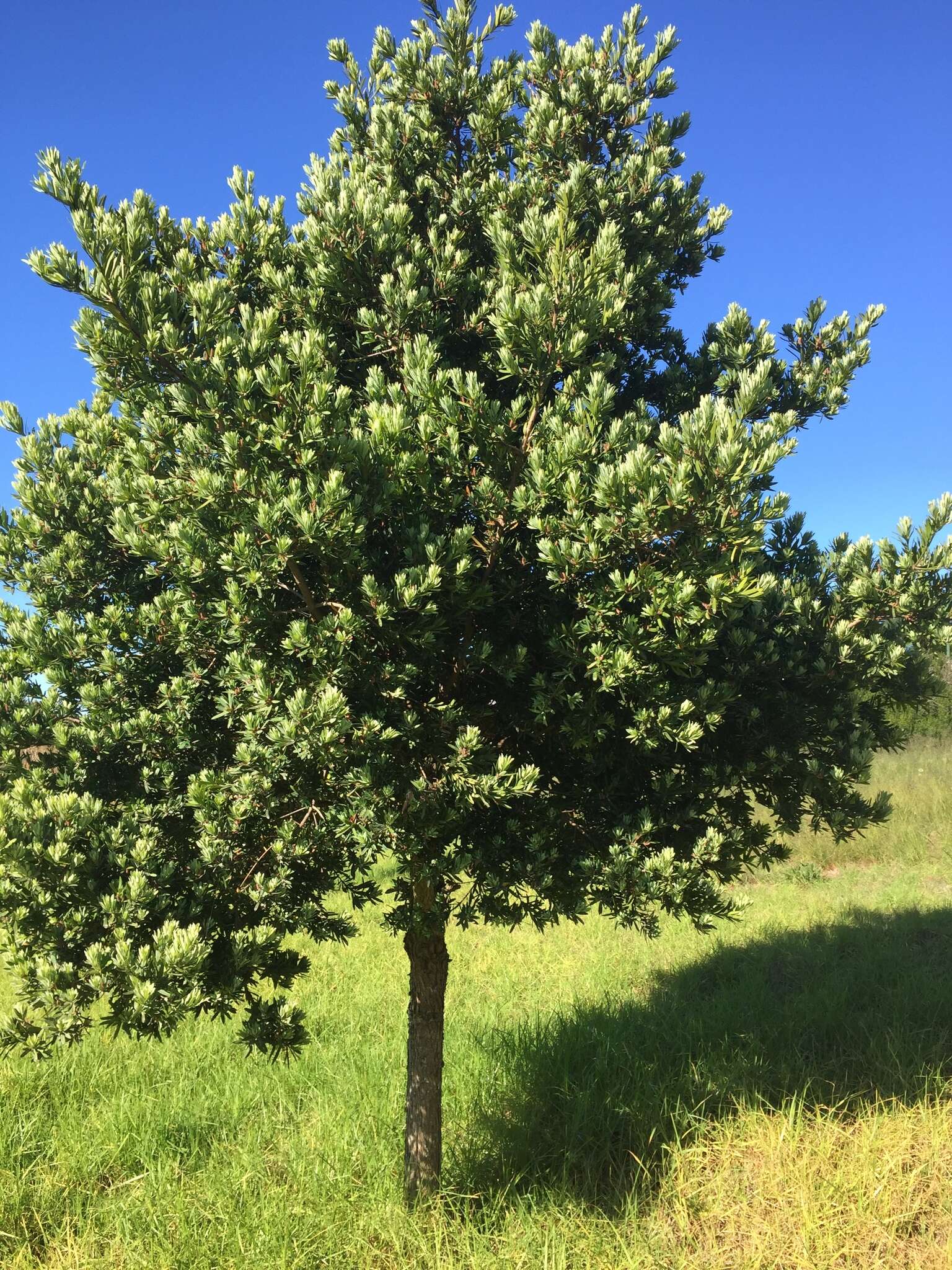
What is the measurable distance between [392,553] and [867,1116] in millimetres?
7665

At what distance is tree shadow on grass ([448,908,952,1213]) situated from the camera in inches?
326

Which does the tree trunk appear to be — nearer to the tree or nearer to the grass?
the grass

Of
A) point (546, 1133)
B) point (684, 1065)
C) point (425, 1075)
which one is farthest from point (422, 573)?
point (684, 1065)

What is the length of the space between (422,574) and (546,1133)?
6.54 meters

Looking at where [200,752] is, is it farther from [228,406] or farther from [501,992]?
[501,992]

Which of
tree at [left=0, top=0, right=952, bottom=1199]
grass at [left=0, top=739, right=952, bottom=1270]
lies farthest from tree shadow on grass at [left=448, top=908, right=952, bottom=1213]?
tree at [left=0, top=0, right=952, bottom=1199]

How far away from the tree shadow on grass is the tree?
3.42 metres

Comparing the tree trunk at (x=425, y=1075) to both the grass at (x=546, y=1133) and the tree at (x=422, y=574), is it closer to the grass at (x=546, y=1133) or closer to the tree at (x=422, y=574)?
the grass at (x=546, y=1133)

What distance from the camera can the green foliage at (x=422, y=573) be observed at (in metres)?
4.91

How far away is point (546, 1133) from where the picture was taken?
8.60m

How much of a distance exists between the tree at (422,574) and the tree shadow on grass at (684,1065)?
3.42 meters

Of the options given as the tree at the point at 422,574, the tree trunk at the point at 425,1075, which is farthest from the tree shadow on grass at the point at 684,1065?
the tree at the point at 422,574

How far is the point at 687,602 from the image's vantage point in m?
4.86

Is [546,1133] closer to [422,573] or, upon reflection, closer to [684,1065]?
[684,1065]
